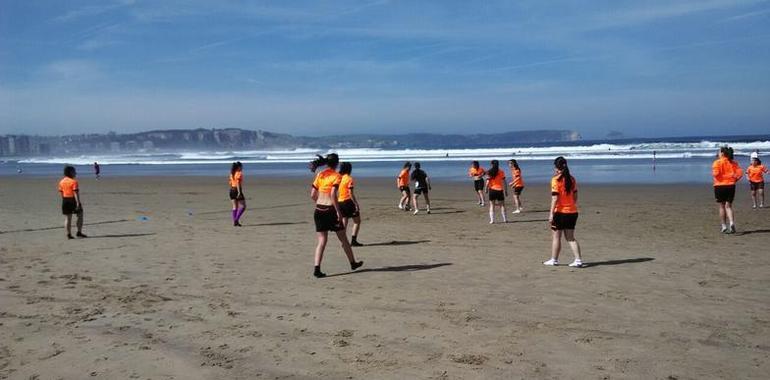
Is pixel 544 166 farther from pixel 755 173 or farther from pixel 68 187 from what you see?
pixel 68 187

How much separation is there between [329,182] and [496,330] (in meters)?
3.29

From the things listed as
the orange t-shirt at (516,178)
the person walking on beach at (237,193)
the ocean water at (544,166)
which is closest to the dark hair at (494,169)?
the orange t-shirt at (516,178)

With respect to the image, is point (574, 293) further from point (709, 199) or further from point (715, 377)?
point (709, 199)

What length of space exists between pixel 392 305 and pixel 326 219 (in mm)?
1841

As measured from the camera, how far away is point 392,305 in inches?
268

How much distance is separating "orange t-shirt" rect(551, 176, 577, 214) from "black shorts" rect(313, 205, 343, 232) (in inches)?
121

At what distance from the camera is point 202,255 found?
33.6 feet

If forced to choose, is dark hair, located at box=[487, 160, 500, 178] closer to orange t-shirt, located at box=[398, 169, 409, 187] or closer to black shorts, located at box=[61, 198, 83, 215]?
orange t-shirt, located at box=[398, 169, 409, 187]

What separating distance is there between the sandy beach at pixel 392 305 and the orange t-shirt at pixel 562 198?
0.85 metres

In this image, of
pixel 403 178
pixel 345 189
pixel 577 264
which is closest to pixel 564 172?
pixel 577 264

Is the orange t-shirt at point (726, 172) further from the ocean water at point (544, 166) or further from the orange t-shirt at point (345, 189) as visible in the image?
the ocean water at point (544, 166)

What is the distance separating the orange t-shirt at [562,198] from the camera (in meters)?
8.47

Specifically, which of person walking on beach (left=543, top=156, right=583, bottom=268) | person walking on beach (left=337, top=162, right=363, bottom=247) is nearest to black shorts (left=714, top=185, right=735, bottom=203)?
person walking on beach (left=543, top=156, right=583, bottom=268)

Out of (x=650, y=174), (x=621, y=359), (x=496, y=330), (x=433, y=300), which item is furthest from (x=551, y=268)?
(x=650, y=174)
